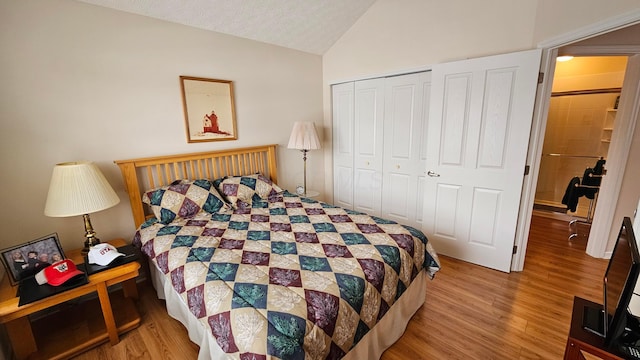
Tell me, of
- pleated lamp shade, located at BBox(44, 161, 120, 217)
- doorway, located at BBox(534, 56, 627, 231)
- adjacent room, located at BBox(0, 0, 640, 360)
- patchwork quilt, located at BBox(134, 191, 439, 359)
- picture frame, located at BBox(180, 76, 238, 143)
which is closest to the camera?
patchwork quilt, located at BBox(134, 191, 439, 359)

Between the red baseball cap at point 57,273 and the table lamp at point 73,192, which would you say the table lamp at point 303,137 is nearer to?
the table lamp at point 73,192

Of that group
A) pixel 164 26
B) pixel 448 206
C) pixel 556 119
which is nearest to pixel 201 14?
pixel 164 26

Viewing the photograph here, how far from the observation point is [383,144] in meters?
3.30

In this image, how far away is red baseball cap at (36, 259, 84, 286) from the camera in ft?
5.04

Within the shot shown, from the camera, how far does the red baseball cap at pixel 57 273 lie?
154 centimetres

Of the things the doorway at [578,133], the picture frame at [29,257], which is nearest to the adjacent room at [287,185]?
the picture frame at [29,257]

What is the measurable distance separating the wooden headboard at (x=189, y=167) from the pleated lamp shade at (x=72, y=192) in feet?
1.43

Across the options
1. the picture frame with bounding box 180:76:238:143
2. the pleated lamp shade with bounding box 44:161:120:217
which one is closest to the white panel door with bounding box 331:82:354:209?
the picture frame with bounding box 180:76:238:143

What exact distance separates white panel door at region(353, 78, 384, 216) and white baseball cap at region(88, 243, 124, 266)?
2.75 meters

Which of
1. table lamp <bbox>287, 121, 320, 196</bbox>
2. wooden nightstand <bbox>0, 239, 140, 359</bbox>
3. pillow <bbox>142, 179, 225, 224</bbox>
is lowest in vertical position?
wooden nightstand <bbox>0, 239, 140, 359</bbox>

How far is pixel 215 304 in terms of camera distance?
1278 mm

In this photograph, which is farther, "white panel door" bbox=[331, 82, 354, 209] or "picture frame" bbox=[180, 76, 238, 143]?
"white panel door" bbox=[331, 82, 354, 209]

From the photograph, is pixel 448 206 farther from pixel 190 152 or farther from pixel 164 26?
pixel 164 26

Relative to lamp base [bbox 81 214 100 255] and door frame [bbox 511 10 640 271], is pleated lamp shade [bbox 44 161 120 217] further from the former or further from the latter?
door frame [bbox 511 10 640 271]
